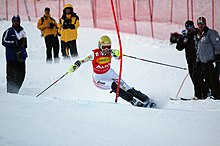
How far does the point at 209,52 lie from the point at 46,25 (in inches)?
192

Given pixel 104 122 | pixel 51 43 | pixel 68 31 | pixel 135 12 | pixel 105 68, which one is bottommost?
pixel 104 122

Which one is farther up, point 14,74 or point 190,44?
point 190,44

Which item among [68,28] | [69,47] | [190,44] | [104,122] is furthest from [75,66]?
[69,47]

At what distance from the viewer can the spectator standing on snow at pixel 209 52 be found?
29.1ft

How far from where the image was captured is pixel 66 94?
10.9 m

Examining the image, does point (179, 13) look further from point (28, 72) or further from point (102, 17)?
point (28, 72)

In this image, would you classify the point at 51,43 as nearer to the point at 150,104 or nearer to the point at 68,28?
the point at 68,28

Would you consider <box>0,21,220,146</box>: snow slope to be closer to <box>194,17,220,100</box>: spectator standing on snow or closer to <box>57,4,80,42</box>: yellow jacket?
Result: <box>194,17,220,100</box>: spectator standing on snow

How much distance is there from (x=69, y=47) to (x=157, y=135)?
7.51 metres

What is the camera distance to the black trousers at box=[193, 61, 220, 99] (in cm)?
889

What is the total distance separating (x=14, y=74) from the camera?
9.60 meters

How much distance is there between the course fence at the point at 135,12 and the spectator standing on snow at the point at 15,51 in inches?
219

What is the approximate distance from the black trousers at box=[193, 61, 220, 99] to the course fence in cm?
392

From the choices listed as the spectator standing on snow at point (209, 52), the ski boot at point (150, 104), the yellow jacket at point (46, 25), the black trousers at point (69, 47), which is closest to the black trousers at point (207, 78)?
the spectator standing on snow at point (209, 52)
